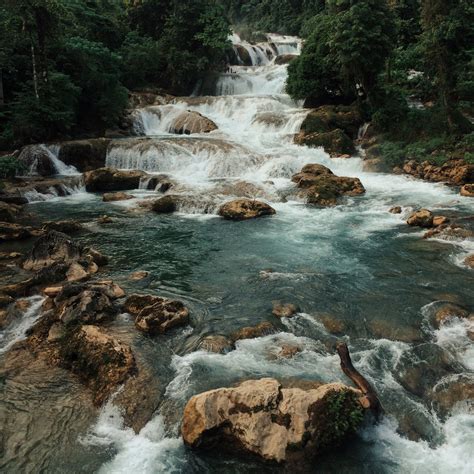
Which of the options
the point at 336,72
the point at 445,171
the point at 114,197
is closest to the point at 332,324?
the point at 114,197

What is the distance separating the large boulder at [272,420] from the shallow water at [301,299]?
7.0 inches

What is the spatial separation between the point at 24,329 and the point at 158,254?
4.03 metres

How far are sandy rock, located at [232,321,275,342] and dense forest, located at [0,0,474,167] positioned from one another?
12.7 m

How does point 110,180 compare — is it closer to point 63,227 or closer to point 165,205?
point 165,205

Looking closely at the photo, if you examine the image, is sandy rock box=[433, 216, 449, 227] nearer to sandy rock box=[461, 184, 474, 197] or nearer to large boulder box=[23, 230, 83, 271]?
sandy rock box=[461, 184, 474, 197]

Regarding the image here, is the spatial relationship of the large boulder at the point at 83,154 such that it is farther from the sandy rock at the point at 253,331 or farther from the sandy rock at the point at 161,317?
the sandy rock at the point at 253,331

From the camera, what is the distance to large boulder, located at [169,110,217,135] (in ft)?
79.0

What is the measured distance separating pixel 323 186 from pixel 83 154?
10.8m

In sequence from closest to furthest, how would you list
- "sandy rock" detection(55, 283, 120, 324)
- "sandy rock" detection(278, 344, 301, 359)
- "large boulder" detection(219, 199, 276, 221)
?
"sandy rock" detection(278, 344, 301, 359) → "sandy rock" detection(55, 283, 120, 324) → "large boulder" detection(219, 199, 276, 221)

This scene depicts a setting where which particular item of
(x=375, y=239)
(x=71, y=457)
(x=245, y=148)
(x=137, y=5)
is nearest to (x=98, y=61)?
(x=245, y=148)

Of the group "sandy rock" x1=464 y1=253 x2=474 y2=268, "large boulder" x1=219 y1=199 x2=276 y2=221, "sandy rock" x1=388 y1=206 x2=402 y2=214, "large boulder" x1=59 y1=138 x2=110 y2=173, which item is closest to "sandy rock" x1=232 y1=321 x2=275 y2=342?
"sandy rock" x1=464 y1=253 x2=474 y2=268

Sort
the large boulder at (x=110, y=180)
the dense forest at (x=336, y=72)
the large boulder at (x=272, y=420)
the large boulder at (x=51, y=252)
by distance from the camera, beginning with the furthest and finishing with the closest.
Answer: the large boulder at (x=110, y=180) < the dense forest at (x=336, y=72) < the large boulder at (x=51, y=252) < the large boulder at (x=272, y=420)

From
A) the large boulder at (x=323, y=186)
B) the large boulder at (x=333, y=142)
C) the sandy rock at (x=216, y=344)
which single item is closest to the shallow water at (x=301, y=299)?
the sandy rock at (x=216, y=344)

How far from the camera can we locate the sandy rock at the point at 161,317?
272 inches
